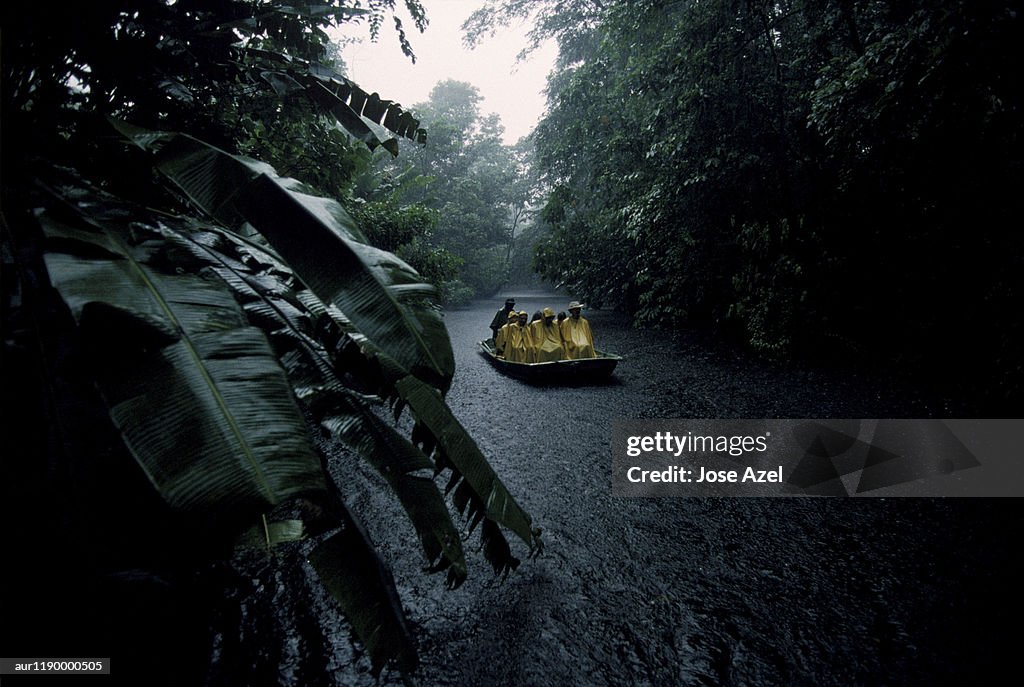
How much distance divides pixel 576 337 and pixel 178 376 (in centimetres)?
791

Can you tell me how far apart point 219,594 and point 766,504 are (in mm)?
4053

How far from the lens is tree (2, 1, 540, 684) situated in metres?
1.09

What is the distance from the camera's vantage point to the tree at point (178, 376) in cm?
109

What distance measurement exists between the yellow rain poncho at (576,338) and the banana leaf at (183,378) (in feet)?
24.8

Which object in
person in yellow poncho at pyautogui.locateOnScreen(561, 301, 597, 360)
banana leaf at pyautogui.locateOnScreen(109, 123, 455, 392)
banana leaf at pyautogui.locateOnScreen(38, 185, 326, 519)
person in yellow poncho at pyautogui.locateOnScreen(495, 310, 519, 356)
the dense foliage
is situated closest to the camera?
banana leaf at pyautogui.locateOnScreen(38, 185, 326, 519)

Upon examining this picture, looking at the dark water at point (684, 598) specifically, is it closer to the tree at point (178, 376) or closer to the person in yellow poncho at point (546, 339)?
the tree at point (178, 376)

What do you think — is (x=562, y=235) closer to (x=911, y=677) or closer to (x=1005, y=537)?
(x=1005, y=537)

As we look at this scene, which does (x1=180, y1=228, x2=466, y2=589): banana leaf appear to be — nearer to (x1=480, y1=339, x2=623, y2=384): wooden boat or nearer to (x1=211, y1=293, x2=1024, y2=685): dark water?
(x1=211, y1=293, x2=1024, y2=685): dark water

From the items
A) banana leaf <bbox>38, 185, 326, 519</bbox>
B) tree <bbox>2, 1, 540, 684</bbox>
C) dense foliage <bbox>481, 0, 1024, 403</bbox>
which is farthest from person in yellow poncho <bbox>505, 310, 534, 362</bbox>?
banana leaf <bbox>38, 185, 326, 519</bbox>

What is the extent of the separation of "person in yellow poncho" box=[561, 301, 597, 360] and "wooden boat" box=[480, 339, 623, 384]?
0.28m

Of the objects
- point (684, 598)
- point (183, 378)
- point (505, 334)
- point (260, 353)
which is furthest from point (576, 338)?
point (183, 378)

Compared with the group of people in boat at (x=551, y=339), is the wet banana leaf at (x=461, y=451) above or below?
above

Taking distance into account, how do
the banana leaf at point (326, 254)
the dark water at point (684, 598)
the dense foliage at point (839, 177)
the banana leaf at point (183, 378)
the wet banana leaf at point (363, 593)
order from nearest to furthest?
1. the banana leaf at point (183, 378)
2. the banana leaf at point (326, 254)
3. the wet banana leaf at point (363, 593)
4. the dark water at point (684, 598)
5. the dense foliage at point (839, 177)

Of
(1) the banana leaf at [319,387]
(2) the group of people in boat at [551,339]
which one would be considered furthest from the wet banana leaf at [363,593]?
(2) the group of people in boat at [551,339]
